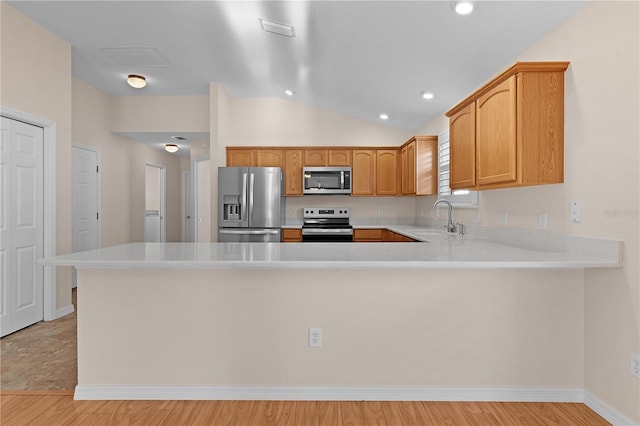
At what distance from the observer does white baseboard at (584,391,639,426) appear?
6.37 feet

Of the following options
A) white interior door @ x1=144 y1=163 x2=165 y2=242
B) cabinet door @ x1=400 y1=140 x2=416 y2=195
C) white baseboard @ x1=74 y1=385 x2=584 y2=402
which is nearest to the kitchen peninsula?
white baseboard @ x1=74 y1=385 x2=584 y2=402

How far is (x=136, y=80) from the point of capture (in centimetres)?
486

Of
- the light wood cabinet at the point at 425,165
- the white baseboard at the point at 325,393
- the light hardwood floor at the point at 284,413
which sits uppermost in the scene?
the light wood cabinet at the point at 425,165

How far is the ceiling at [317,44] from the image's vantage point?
8.89 ft

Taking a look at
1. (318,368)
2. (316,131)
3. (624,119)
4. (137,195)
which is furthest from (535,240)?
(137,195)

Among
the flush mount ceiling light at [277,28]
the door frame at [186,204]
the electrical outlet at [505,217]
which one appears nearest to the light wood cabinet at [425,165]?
the electrical outlet at [505,217]

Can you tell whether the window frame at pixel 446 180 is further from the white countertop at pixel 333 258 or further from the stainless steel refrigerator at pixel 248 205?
the stainless steel refrigerator at pixel 248 205

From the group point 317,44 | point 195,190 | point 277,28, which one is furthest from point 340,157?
point 195,190

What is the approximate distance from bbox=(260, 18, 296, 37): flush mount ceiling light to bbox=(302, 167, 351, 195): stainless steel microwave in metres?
2.29

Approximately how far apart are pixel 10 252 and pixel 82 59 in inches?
92.6

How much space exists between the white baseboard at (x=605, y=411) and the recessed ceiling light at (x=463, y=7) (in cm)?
249

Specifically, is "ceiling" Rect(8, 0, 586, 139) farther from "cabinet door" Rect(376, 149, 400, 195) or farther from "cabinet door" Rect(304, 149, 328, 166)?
"cabinet door" Rect(304, 149, 328, 166)

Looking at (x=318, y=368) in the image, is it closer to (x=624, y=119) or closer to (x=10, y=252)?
(x=624, y=119)

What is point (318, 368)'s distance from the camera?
227 cm
